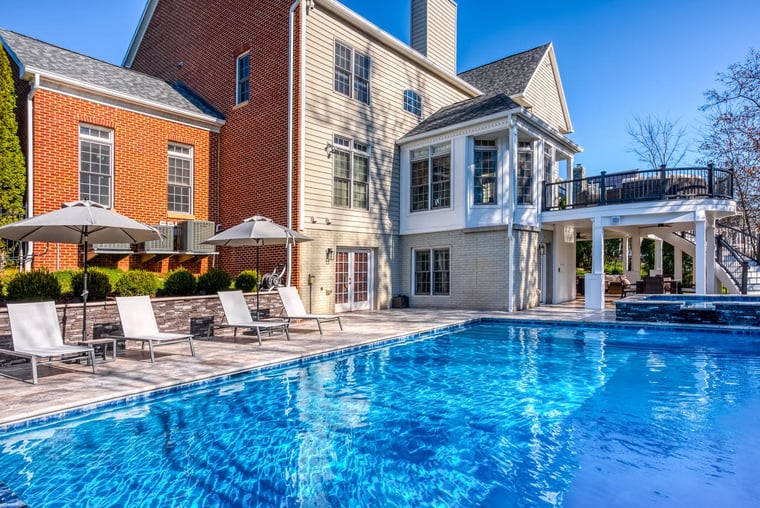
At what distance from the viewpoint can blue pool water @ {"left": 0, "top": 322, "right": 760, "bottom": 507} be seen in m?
3.48

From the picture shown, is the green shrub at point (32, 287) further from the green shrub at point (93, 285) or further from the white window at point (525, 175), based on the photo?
the white window at point (525, 175)

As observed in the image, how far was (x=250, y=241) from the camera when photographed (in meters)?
10.7

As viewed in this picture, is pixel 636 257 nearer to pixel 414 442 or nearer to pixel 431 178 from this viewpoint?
pixel 431 178

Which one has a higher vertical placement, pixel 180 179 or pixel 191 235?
pixel 180 179

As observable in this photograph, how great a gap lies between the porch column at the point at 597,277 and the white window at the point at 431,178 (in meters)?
4.70

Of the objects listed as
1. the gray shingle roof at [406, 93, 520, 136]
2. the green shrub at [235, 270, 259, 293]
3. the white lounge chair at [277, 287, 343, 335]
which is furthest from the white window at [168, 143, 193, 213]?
the gray shingle roof at [406, 93, 520, 136]

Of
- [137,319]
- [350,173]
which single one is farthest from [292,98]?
[137,319]

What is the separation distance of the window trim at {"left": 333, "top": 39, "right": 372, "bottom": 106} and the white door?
16.1 ft

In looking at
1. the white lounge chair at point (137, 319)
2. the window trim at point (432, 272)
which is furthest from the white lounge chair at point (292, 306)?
the window trim at point (432, 272)

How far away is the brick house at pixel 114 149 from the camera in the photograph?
1084 cm

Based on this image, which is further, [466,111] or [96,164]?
[466,111]

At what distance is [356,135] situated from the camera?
14.4 metres

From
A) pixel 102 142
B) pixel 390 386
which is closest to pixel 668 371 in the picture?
pixel 390 386

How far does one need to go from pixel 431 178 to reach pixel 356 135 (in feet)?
9.60
